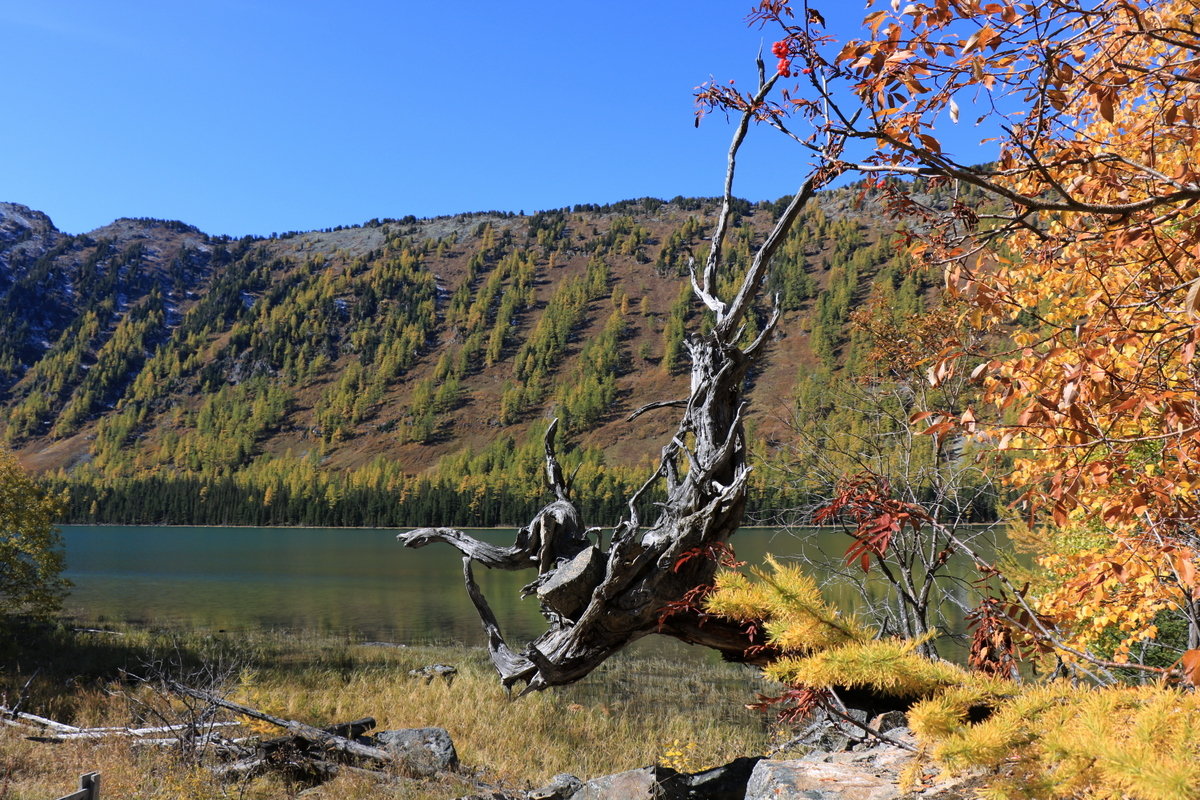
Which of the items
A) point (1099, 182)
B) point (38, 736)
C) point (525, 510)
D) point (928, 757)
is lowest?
point (525, 510)

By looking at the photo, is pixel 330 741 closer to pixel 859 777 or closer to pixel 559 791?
pixel 559 791

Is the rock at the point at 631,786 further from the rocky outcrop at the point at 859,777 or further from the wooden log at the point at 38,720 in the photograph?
the wooden log at the point at 38,720

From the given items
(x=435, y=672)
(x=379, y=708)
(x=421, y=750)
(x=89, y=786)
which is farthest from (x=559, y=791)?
(x=435, y=672)

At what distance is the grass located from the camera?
28.7 ft

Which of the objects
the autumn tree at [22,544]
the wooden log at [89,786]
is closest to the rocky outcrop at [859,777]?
the wooden log at [89,786]

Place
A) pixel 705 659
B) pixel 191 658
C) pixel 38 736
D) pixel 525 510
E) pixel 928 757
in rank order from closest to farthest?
pixel 928 757, pixel 38 736, pixel 191 658, pixel 705 659, pixel 525 510

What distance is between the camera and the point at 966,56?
303 centimetres

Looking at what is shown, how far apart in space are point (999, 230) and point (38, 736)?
1284 cm

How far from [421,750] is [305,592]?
3537cm

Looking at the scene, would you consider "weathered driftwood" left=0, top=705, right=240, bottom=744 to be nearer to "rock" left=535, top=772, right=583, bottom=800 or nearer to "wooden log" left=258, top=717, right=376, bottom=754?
"wooden log" left=258, top=717, right=376, bottom=754

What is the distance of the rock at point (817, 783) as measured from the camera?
3316mm

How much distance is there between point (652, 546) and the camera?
502cm

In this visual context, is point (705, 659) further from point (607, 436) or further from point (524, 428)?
point (524, 428)

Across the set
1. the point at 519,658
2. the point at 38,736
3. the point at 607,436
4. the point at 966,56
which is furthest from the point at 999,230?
the point at 607,436
